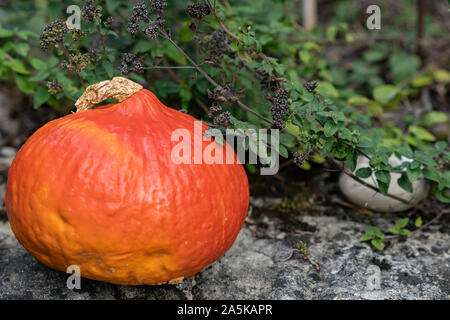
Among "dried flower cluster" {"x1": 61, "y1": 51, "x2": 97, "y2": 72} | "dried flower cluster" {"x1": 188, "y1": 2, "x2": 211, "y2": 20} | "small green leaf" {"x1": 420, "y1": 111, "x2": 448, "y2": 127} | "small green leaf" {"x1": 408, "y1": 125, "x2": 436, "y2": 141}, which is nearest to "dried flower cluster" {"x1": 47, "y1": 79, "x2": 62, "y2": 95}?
"dried flower cluster" {"x1": 61, "y1": 51, "x2": 97, "y2": 72}

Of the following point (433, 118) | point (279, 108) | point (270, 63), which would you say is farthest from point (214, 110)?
point (433, 118)

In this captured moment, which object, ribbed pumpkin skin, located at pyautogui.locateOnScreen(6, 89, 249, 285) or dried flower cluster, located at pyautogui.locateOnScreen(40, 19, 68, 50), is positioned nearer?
ribbed pumpkin skin, located at pyautogui.locateOnScreen(6, 89, 249, 285)

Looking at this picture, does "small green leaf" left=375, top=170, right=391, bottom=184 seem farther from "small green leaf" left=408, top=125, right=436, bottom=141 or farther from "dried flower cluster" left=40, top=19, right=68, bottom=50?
"dried flower cluster" left=40, top=19, right=68, bottom=50

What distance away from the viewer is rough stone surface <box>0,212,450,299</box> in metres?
2.07

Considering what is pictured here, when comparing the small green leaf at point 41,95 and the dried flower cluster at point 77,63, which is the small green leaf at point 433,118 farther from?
the small green leaf at point 41,95

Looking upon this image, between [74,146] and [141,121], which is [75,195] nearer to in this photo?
[74,146]

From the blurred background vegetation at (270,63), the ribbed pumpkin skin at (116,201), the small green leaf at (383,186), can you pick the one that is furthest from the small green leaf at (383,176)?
the ribbed pumpkin skin at (116,201)

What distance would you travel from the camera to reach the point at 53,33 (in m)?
2.09

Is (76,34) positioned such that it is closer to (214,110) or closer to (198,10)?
(198,10)

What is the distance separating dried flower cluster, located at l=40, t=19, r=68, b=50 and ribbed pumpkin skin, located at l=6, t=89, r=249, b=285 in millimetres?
371

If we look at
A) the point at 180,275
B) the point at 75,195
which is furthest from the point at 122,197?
the point at 180,275

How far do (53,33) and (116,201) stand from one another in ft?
2.79

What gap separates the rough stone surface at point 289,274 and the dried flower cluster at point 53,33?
39.9 inches

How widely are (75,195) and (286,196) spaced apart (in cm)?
139
